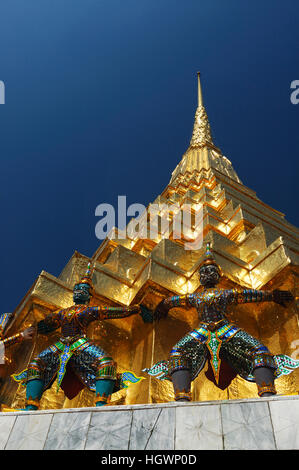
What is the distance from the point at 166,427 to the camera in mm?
3873

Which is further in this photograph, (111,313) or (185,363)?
(111,313)

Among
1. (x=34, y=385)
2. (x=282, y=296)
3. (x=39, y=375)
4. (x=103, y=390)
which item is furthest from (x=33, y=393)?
(x=282, y=296)

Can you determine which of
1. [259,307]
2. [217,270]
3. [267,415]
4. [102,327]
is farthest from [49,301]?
[267,415]

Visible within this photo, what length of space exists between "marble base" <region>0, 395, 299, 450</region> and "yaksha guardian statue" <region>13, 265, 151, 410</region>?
5.42ft

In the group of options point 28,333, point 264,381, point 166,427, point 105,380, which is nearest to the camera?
point 166,427

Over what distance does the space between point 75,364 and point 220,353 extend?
2182mm

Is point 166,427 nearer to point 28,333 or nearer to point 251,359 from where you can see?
point 251,359

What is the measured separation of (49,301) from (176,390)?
3.40 meters

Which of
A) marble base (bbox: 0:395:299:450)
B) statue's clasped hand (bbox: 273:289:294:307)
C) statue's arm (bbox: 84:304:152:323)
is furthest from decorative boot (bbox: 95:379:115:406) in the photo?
statue's clasped hand (bbox: 273:289:294:307)

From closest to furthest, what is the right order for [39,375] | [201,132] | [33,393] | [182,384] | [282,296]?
[182,384] → [33,393] → [39,375] → [282,296] → [201,132]

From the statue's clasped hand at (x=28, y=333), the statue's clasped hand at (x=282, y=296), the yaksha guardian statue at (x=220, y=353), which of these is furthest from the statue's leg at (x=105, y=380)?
Result: the statue's clasped hand at (x=282, y=296)

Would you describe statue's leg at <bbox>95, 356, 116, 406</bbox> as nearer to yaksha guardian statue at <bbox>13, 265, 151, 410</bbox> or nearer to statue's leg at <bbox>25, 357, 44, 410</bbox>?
yaksha guardian statue at <bbox>13, 265, 151, 410</bbox>

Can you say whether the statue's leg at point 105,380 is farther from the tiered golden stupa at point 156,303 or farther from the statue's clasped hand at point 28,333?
the statue's clasped hand at point 28,333

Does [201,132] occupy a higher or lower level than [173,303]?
higher
